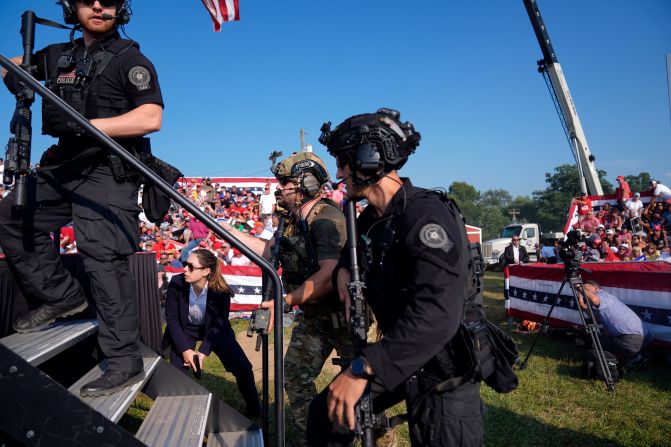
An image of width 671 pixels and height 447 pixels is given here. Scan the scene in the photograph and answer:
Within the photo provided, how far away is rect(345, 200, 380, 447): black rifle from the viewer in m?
2.14

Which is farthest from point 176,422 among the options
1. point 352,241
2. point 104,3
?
point 104,3

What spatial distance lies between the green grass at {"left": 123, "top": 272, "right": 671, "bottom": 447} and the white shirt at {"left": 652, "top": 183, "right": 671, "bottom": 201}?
37.5 feet

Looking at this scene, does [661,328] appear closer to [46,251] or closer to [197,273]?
[197,273]

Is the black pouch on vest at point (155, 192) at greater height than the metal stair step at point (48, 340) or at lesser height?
greater

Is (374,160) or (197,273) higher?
(374,160)

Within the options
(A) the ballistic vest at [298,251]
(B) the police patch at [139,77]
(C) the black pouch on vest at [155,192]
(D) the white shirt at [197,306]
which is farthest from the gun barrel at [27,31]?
(D) the white shirt at [197,306]

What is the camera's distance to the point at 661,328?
6691 millimetres

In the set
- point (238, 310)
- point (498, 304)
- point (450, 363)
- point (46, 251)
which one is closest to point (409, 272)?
point (450, 363)

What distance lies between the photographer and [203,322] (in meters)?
5.45

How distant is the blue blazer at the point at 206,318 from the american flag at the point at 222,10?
430 cm

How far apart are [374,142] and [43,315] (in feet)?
8.21

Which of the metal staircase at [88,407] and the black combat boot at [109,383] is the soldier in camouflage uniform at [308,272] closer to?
the metal staircase at [88,407]

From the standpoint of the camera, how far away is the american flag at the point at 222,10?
7.08 m

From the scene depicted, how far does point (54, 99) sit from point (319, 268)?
2.16 meters
